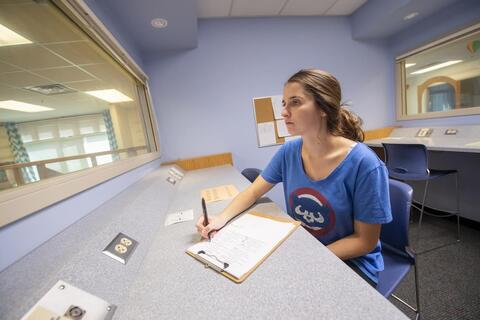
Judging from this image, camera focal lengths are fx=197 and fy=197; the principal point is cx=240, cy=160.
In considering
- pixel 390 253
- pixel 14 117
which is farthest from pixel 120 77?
pixel 390 253

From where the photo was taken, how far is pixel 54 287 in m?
0.37

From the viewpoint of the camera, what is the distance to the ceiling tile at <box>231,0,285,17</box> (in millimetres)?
2050

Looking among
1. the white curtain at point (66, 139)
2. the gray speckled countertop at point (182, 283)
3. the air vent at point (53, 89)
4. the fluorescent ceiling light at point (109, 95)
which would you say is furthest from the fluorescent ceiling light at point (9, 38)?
the gray speckled countertop at point (182, 283)

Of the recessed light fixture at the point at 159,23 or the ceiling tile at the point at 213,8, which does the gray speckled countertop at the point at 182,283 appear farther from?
the ceiling tile at the point at 213,8

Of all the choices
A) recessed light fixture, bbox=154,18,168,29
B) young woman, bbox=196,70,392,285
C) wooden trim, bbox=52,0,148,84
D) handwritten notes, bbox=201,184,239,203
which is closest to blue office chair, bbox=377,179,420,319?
young woman, bbox=196,70,392,285

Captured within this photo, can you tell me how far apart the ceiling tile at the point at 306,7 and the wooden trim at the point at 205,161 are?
1.78 meters

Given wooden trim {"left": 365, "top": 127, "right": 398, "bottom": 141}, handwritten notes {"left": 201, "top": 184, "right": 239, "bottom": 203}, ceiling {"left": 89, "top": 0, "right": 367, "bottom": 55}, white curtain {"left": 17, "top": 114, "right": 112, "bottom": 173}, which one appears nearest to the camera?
white curtain {"left": 17, "top": 114, "right": 112, "bottom": 173}

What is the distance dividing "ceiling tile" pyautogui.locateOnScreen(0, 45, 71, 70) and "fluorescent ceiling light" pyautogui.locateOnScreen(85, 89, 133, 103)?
54 cm

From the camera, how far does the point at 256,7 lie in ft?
7.00

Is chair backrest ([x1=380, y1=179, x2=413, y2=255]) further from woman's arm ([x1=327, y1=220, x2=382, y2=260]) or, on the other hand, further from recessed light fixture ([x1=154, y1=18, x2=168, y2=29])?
recessed light fixture ([x1=154, y1=18, x2=168, y2=29])

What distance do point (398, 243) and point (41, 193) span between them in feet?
4.28

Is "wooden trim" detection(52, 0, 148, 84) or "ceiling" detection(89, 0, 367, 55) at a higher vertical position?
"ceiling" detection(89, 0, 367, 55)

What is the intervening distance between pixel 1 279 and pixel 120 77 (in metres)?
1.98

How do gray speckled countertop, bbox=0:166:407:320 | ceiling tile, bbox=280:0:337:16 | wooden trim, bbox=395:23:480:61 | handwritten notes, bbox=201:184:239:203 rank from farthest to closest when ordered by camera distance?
ceiling tile, bbox=280:0:337:16, wooden trim, bbox=395:23:480:61, handwritten notes, bbox=201:184:239:203, gray speckled countertop, bbox=0:166:407:320
